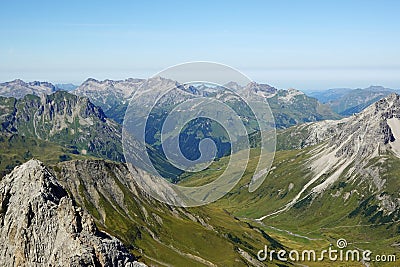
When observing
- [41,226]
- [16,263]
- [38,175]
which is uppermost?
[38,175]

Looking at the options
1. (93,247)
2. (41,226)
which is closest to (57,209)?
(41,226)

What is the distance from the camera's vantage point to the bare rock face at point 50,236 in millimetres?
93250

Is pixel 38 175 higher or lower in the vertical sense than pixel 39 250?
higher

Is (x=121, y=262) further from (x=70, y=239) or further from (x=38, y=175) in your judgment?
(x=38, y=175)

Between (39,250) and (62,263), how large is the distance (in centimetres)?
950

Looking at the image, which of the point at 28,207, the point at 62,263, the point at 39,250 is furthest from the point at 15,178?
the point at 62,263

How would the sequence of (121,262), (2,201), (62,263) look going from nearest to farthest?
(62,263)
(121,262)
(2,201)

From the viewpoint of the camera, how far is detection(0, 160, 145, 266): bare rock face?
3671 inches

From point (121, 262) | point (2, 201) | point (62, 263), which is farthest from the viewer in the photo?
point (2, 201)

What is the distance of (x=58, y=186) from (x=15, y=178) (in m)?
9.83

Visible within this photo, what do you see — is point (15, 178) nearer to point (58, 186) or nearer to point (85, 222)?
point (58, 186)

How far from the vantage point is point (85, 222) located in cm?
9919

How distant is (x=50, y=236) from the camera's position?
97.9 m

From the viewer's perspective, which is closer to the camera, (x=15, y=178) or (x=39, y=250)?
(x=39, y=250)
